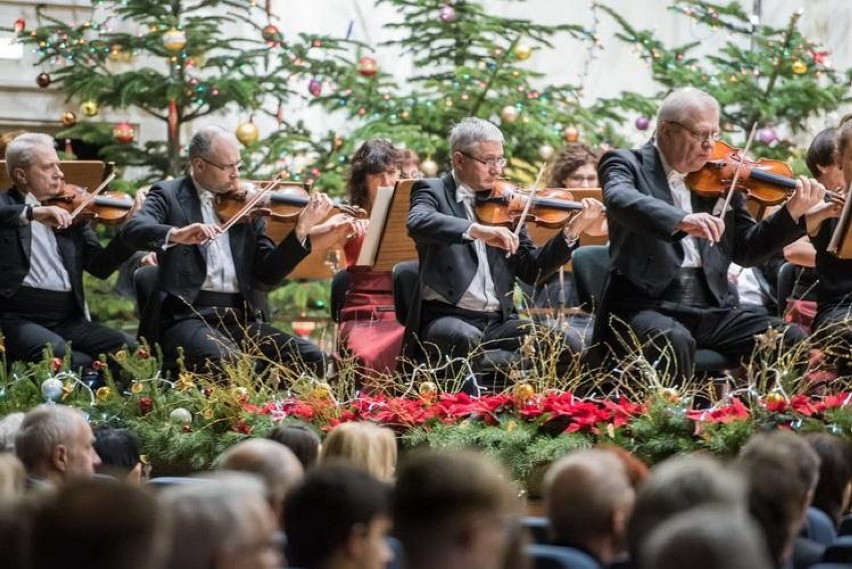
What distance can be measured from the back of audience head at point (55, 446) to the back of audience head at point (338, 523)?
1467mm

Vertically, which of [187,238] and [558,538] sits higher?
[558,538]

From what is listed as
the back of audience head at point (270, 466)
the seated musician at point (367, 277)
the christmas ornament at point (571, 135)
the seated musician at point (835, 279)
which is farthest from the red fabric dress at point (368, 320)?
the christmas ornament at point (571, 135)

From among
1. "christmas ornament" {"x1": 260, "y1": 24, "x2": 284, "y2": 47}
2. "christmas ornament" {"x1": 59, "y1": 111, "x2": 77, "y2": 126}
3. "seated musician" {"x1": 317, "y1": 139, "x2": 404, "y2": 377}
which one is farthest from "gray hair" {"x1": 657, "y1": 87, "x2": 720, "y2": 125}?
"christmas ornament" {"x1": 59, "y1": 111, "x2": 77, "y2": 126}

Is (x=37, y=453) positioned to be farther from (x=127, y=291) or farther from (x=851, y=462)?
(x=127, y=291)

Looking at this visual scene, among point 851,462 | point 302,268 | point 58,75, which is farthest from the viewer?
point 58,75

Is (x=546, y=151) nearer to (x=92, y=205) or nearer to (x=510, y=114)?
(x=510, y=114)

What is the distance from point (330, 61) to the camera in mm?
9578

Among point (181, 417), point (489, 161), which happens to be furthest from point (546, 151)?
point (181, 417)

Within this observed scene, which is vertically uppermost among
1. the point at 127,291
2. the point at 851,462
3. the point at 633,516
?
the point at 633,516

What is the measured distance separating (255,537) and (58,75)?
8.13m

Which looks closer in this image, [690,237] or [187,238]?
[690,237]

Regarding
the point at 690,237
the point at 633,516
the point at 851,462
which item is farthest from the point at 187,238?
the point at 633,516

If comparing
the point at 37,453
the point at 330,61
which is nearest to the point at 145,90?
the point at 330,61

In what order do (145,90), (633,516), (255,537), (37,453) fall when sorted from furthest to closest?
(145,90) < (37,453) < (633,516) < (255,537)
